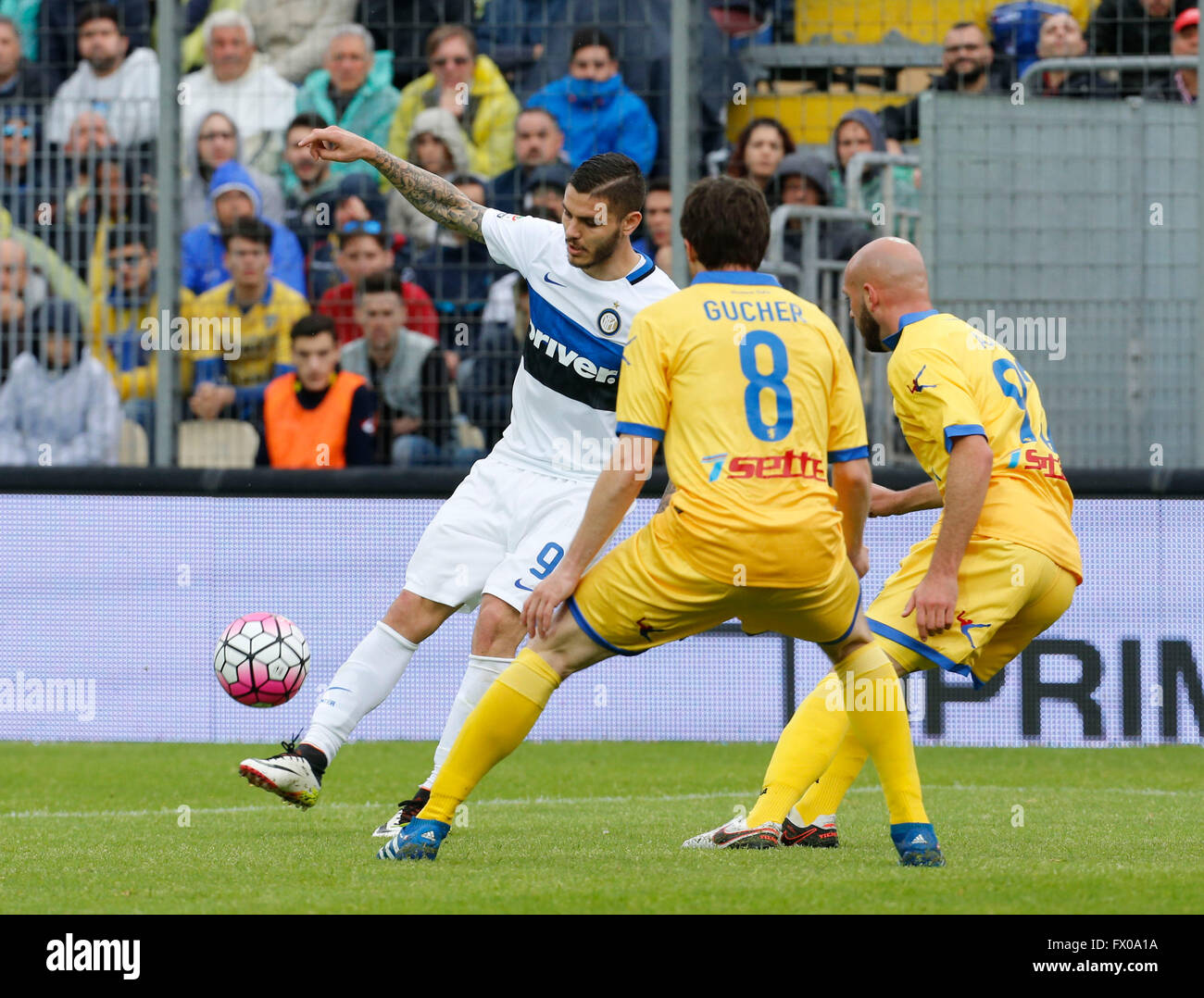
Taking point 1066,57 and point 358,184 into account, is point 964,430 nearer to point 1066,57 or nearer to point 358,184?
point 1066,57

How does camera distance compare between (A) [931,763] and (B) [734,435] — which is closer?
(B) [734,435]

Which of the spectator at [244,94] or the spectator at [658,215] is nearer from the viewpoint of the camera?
the spectator at [658,215]

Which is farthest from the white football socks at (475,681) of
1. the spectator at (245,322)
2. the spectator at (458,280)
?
the spectator at (245,322)

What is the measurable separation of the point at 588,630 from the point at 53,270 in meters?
6.90

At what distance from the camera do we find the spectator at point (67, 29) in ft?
39.3

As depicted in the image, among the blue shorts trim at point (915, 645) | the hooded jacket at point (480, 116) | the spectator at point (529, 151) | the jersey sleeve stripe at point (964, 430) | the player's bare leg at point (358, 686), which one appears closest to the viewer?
the jersey sleeve stripe at point (964, 430)

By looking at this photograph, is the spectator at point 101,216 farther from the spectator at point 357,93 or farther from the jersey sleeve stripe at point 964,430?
the jersey sleeve stripe at point 964,430

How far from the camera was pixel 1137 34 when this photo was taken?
1073 centimetres

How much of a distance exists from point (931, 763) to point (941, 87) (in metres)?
4.44

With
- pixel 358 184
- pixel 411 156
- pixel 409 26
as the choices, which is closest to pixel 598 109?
pixel 411 156

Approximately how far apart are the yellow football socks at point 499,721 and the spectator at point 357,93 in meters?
7.14
